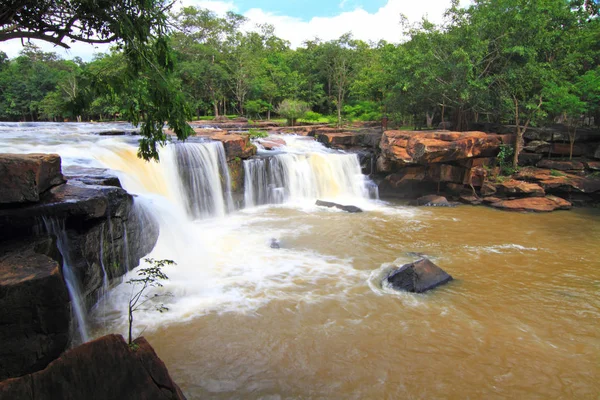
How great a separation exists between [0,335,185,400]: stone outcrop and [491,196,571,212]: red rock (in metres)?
14.5

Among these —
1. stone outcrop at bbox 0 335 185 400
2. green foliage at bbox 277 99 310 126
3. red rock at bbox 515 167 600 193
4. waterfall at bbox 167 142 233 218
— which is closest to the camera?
stone outcrop at bbox 0 335 185 400

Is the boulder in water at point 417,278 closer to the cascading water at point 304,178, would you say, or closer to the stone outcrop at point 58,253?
the stone outcrop at point 58,253

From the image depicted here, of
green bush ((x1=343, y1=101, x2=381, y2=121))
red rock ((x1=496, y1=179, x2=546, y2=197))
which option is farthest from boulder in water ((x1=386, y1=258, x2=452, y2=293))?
green bush ((x1=343, y1=101, x2=381, y2=121))

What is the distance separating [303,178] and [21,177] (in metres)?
12.6

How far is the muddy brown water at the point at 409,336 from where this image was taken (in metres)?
4.62

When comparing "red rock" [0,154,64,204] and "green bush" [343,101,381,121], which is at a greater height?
"green bush" [343,101,381,121]

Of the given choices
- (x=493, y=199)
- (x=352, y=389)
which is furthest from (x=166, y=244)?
(x=493, y=199)

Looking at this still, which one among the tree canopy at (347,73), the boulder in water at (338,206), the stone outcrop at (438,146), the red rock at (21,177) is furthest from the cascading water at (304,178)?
the red rock at (21,177)

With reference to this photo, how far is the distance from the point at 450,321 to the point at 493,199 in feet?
34.7

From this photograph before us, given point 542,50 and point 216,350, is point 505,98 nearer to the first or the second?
point 542,50

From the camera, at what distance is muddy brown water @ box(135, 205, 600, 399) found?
4.62 metres

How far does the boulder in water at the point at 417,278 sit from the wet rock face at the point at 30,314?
5653 millimetres

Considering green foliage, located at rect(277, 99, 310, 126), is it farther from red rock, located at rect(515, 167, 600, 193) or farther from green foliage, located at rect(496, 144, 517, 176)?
red rock, located at rect(515, 167, 600, 193)

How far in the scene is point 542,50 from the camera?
15.9 m
